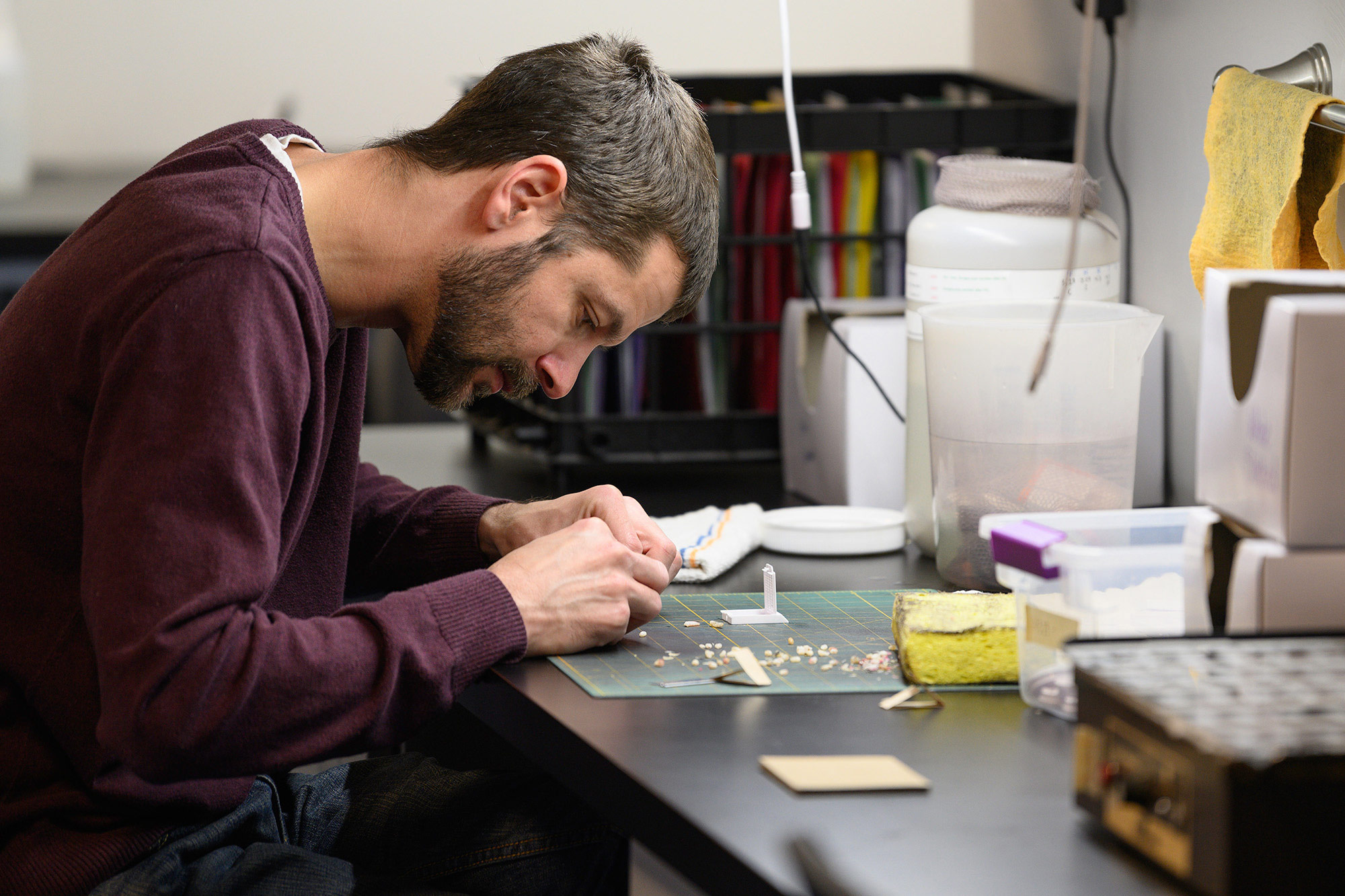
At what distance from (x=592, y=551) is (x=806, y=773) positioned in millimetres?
351

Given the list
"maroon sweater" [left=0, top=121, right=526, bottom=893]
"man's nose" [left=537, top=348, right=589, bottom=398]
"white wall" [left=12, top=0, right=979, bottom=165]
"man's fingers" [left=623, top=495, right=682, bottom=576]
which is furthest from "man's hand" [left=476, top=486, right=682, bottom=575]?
"white wall" [left=12, top=0, right=979, bottom=165]

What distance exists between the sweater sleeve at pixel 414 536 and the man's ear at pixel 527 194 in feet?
1.14

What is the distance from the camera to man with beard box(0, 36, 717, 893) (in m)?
0.85

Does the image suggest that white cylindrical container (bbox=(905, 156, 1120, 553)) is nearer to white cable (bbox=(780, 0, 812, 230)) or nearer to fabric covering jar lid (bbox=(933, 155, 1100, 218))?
fabric covering jar lid (bbox=(933, 155, 1100, 218))

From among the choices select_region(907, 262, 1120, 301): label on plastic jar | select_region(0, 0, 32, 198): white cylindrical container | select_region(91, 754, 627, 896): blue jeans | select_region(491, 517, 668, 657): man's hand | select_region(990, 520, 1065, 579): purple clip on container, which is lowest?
select_region(91, 754, 627, 896): blue jeans

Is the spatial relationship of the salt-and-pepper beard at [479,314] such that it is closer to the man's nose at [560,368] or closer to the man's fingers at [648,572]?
the man's nose at [560,368]

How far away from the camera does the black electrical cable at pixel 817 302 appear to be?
161 centimetres

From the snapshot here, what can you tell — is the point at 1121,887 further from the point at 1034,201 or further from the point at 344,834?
the point at 1034,201

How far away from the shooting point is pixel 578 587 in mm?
1047

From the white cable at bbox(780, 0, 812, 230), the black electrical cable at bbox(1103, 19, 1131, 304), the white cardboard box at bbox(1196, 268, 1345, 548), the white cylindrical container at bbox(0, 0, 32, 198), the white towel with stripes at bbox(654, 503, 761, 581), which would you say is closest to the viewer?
the white cardboard box at bbox(1196, 268, 1345, 548)

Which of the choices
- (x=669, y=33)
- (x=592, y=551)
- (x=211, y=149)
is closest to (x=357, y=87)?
(x=669, y=33)

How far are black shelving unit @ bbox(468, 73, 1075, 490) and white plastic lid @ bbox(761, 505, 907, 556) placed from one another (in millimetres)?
364

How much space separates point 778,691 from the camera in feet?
3.11

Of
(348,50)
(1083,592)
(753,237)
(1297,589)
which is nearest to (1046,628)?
(1083,592)
